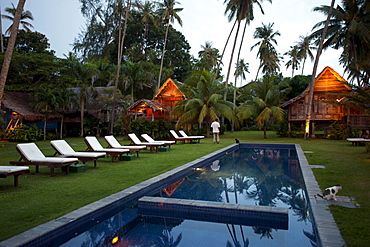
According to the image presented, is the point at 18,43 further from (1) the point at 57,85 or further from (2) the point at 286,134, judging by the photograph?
(2) the point at 286,134

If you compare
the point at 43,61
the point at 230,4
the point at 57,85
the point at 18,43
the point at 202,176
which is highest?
the point at 230,4

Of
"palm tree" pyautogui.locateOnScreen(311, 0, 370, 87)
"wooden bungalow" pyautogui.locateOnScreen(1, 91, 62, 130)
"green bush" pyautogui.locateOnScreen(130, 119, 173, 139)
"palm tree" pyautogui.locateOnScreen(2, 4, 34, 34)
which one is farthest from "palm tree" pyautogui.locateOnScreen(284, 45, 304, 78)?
"wooden bungalow" pyautogui.locateOnScreen(1, 91, 62, 130)

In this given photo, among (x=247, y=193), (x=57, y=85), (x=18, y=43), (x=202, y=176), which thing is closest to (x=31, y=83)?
(x=57, y=85)

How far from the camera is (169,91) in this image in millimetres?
29391

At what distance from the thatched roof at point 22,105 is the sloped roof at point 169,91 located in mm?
9456

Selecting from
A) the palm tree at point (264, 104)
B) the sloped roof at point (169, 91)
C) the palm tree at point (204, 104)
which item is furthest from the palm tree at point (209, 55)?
the palm tree at point (264, 104)

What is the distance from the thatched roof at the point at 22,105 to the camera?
77.6 ft

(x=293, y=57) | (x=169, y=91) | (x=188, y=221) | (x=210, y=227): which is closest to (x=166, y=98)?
(x=169, y=91)

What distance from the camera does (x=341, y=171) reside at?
799 centimetres

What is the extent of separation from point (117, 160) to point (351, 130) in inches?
700

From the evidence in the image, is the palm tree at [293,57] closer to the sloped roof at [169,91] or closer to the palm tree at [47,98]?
the sloped roof at [169,91]

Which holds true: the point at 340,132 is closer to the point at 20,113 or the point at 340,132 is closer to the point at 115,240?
the point at 115,240

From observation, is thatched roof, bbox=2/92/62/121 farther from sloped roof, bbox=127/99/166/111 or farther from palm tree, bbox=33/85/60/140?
sloped roof, bbox=127/99/166/111

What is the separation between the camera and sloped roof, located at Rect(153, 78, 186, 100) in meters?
28.5
